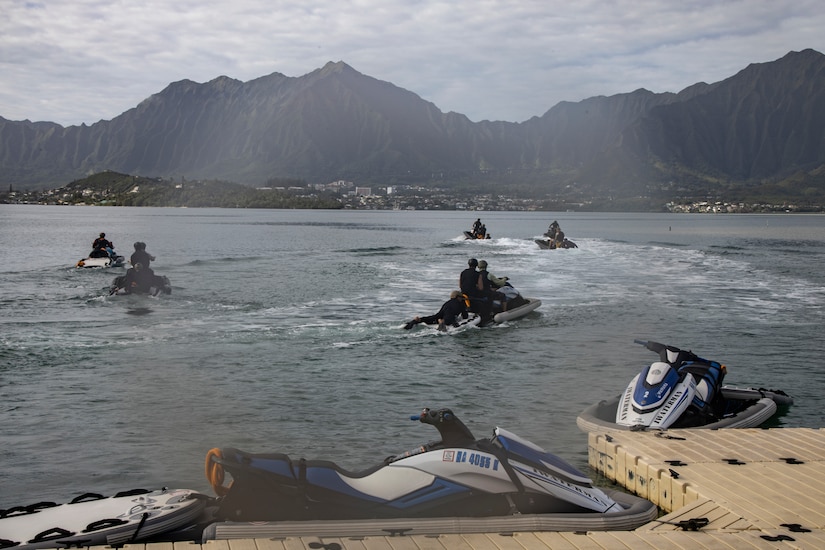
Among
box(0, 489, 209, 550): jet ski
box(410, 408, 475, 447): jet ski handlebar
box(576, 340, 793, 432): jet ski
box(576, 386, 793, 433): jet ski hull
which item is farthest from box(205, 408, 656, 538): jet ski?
box(576, 386, 793, 433): jet ski hull

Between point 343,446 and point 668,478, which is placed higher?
point 668,478

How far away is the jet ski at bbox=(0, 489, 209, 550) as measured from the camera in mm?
6688

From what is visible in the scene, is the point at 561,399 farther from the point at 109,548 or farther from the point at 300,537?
the point at 109,548

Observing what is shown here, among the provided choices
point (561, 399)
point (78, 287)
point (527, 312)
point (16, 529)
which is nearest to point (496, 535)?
point (16, 529)

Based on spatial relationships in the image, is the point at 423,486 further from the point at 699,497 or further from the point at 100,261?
the point at 100,261

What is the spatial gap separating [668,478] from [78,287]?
105 feet

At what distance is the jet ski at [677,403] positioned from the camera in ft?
39.2

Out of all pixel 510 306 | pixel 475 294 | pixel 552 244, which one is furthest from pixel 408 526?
pixel 552 244

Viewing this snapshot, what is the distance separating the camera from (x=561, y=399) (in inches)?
603

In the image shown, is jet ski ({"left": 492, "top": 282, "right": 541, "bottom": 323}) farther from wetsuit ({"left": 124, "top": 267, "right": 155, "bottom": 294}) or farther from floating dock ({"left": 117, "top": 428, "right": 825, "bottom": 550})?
floating dock ({"left": 117, "top": 428, "right": 825, "bottom": 550})

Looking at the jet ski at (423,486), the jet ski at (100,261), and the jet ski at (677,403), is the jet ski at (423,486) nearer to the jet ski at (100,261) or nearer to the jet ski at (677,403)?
the jet ski at (677,403)

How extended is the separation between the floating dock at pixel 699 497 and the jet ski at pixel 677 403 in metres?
0.79

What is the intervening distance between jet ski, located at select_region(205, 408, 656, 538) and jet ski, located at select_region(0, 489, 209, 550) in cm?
39

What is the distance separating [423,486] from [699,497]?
2978mm
